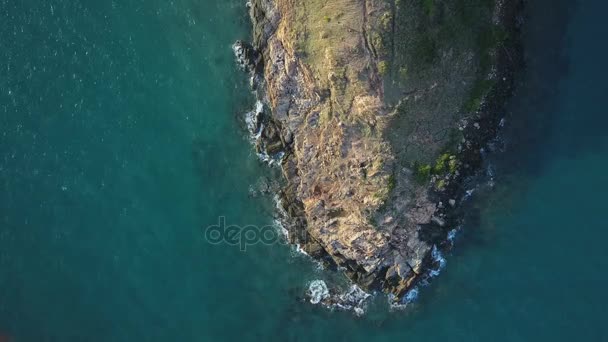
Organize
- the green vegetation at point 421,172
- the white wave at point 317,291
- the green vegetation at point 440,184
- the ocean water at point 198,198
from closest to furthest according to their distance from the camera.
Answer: the green vegetation at point 421,172, the green vegetation at point 440,184, the ocean water at point 198,198, the white wave at point 317,291

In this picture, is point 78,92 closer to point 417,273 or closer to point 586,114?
point 417,273

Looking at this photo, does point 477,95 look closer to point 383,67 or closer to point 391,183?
point 383,67

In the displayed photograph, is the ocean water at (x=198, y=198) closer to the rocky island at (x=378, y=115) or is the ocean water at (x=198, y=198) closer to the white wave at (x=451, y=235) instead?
the white wave at (x=451, y=235)

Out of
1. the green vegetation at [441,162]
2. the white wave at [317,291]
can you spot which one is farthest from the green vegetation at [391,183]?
the white wave at [317,291]

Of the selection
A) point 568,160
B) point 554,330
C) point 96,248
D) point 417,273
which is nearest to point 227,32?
point 96,248

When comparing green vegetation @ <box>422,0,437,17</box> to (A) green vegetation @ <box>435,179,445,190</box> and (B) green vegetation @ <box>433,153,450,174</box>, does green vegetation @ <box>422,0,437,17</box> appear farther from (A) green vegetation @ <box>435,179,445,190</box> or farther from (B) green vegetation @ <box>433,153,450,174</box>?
(A) green vegetation @ <box>435,179,445,190</box>

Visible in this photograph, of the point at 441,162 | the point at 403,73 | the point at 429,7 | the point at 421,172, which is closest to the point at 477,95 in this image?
the point at 441,162
